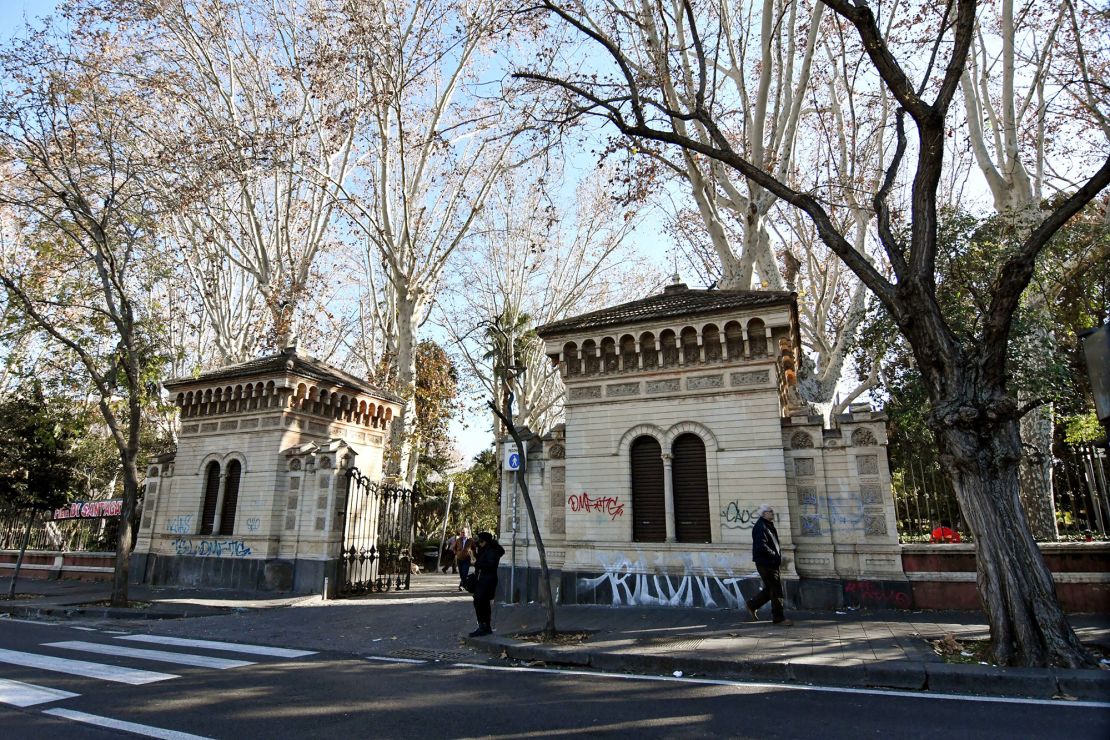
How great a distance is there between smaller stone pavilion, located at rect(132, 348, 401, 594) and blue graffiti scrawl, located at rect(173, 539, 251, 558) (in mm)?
29

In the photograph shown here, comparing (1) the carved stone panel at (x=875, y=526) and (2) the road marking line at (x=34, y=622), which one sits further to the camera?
(2) the road marking line at (x=34, y=622)

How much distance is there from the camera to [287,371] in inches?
664

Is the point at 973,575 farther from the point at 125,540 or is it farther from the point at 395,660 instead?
the point at 125,540

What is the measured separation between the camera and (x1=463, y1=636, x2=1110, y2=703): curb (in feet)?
19.9

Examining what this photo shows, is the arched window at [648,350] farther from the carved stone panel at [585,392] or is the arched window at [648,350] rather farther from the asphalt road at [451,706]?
the asphalt road at [451,706]

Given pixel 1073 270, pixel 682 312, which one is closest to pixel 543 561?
pixel 682 312

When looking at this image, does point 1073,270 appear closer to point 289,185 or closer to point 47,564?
point 289,185

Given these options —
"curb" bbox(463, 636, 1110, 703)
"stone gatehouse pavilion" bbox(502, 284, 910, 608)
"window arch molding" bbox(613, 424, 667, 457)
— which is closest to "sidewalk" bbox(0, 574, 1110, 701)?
"curb" bbox(463, 636, 1110, 703)

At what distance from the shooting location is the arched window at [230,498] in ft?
57.0

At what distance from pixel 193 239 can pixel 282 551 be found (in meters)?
15.0

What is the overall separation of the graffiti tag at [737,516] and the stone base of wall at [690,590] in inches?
39.1

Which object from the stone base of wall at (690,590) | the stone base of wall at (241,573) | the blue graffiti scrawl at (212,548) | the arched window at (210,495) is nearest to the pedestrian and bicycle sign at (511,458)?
the stone base of wall at (690,590)

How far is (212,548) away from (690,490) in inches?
535

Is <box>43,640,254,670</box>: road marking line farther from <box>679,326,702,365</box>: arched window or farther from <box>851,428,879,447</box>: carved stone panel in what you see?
<box>851,428,879,447</box>: carved stone panel
